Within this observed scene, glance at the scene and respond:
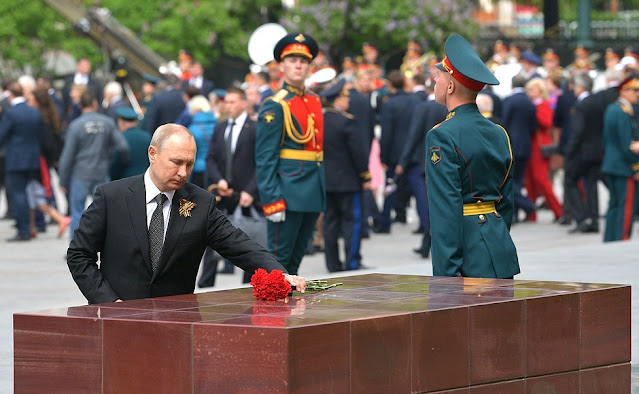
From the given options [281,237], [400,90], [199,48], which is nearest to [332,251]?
[281,237]

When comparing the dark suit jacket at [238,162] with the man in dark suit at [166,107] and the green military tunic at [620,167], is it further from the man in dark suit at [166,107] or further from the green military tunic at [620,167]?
the man in dark suit at [166,107]

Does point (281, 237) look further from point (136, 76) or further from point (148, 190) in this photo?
point (136, 76)

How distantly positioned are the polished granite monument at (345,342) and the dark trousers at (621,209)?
32.2 ft

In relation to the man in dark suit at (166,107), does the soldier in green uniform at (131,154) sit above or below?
below

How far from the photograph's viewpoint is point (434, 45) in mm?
36406

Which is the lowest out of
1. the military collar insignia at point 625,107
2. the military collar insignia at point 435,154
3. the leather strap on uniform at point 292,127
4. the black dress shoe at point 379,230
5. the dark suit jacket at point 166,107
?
the black dress shoe at point 379,230

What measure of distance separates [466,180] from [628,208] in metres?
9.39

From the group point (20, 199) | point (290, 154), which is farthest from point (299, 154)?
point (20, 199)

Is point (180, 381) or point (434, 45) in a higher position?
point (434, 45)

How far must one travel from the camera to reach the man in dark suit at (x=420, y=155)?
1525 centimetres

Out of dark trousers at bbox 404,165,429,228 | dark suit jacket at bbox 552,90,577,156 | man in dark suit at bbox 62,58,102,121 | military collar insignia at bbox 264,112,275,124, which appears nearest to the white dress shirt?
military collar insignia at bbox 264,112,275,124

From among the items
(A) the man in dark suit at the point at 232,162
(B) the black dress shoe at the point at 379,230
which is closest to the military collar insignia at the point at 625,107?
(B) the black dress shoe at the point at 379,230

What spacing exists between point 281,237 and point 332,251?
3.14m

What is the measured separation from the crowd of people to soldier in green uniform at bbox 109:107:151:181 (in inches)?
0.6
